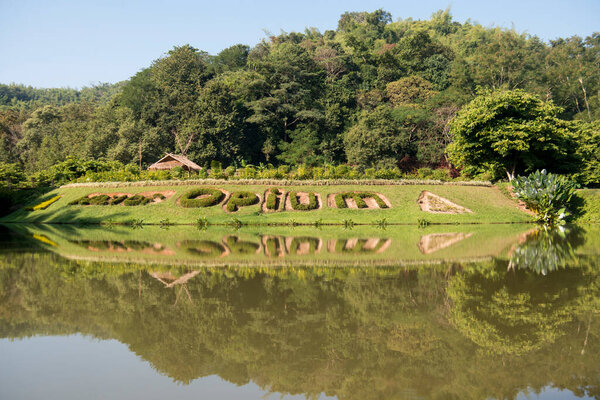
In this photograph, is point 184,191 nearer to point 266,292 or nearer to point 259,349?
point 266,292

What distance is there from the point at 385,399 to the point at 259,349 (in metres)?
2.48

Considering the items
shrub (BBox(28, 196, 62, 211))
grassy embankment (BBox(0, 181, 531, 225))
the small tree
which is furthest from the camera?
shrub (BBox(28, 196, 62, 211))

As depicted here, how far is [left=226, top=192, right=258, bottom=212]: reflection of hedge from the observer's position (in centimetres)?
3481

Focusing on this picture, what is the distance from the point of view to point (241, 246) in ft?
69.6

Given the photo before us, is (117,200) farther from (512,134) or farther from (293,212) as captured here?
(512,134)

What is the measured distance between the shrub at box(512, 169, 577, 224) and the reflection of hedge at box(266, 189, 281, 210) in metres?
17.2

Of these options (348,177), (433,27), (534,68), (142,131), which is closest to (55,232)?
(348,177)

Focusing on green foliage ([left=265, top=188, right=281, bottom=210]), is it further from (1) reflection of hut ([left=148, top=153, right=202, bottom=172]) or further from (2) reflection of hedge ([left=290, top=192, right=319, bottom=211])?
(1) reflection of hut ([left=148, top=153, right=202, bottom=172])

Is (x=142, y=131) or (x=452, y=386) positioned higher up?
(x=142, y=131)

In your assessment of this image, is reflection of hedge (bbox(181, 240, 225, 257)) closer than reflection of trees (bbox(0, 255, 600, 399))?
No

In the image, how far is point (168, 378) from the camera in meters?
7.17

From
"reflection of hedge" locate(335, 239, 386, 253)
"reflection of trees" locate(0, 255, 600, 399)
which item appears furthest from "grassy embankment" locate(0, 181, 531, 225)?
"reflection of trees" locate(0, 255, 600, 399)

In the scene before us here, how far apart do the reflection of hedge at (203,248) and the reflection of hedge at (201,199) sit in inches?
469

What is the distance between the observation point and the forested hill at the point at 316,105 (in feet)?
201
